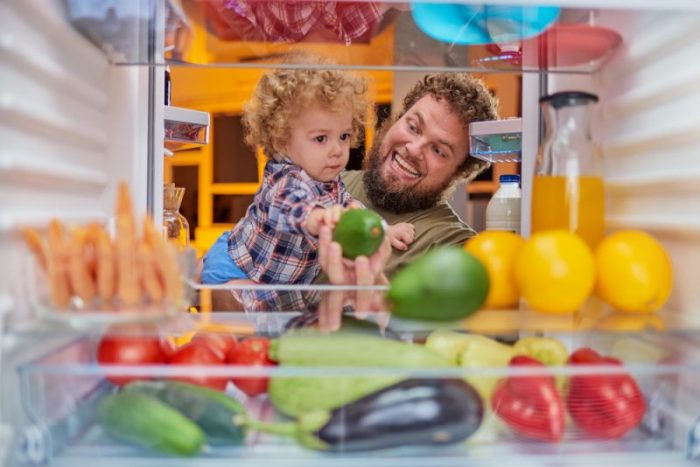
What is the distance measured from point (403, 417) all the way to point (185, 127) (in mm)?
1240

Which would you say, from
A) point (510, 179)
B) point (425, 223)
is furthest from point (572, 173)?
point (425, 223)

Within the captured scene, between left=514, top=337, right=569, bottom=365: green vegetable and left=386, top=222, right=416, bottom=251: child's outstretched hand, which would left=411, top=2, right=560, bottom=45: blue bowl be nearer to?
left=514, top=337, right=569, bottom=365: green vegetable

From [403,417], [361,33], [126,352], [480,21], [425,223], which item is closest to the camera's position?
[403,417]

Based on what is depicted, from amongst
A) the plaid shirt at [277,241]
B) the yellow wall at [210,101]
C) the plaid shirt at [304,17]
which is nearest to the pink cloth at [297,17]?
the plaid shirt at [304,17]

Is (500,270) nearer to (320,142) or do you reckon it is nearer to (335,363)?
(335,363)

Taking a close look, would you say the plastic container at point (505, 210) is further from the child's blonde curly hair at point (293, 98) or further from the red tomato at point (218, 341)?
the red tomato at point (218, 341)

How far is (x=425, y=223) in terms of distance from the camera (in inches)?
87.3

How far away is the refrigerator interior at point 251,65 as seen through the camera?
73 cm

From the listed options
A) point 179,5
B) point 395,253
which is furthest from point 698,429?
point 395,253

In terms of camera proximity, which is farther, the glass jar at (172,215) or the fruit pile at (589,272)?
the glass jar at (172,215)

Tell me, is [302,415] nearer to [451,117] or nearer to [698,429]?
[698,429]

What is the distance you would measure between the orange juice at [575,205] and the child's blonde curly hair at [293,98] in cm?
103

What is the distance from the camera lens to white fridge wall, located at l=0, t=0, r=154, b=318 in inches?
29.1

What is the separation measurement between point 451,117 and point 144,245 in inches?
64.5
